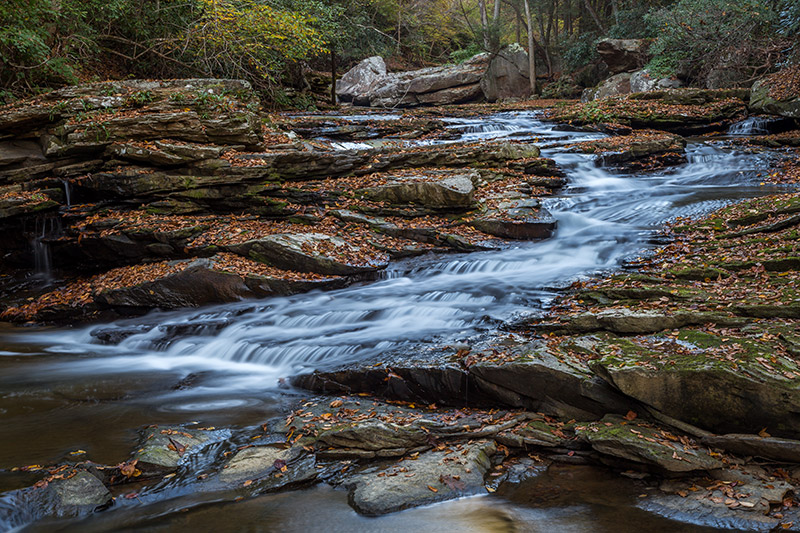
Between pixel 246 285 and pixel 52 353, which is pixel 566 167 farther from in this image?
pixel 52 353

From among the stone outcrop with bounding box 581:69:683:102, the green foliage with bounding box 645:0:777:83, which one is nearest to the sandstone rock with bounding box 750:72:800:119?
the green foliage with bounding box 645:0:777:83

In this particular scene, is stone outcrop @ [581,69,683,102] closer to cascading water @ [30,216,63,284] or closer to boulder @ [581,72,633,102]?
boulder @ [581,72,633,102]

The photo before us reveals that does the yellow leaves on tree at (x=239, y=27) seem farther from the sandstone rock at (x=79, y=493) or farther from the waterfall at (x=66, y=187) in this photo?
the sandstone rock at (x=79, y=493)

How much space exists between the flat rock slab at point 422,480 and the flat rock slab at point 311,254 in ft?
16.3

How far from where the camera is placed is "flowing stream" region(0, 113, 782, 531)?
491 cm

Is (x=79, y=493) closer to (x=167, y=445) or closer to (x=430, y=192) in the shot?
(x=167, y=445)

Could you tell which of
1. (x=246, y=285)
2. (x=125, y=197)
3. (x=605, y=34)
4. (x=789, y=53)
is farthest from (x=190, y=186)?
(x=605, y=34)

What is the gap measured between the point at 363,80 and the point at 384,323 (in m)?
20.9

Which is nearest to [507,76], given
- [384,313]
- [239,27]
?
[239,27]

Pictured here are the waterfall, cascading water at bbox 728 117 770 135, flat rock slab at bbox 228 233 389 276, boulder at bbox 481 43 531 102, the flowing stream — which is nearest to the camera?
the flowing stream

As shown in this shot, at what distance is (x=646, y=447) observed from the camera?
3.82 meters

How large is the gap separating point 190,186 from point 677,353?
8711 mm

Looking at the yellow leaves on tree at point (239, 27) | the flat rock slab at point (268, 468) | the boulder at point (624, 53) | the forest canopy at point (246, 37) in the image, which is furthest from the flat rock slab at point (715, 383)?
the boulder at point (624, 53)

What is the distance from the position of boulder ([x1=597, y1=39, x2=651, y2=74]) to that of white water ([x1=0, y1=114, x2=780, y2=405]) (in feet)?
40.6
